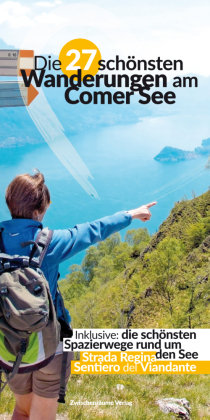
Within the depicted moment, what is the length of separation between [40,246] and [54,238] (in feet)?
0.20

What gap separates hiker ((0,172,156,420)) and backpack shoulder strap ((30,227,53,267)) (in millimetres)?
14

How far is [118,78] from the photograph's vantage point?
306 centimetres

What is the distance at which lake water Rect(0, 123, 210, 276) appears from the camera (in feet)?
13.6

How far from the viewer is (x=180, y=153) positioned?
494 centimetres

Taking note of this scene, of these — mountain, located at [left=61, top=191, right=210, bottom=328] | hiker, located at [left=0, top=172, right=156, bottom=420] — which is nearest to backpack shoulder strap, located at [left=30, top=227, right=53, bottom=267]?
hiker, located at [left=0, top=172, right=156, bottom=420]

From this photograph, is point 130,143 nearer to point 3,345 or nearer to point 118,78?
point 118,78

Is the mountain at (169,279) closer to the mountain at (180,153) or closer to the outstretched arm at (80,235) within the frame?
the mountain at (180,153)

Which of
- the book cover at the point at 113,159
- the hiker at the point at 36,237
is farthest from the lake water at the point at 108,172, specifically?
the hiker at the point at 36,237

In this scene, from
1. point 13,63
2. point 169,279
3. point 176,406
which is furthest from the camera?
point 169,279

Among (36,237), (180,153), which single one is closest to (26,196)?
(36,237)

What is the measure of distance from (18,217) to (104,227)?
0.29 meters

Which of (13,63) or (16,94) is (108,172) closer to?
(16,94)

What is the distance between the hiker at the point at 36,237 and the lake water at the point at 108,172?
7.53ft

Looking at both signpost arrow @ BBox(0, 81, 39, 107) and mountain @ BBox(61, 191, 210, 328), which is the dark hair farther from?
mountain @ BBox(61, 191, 210, 328)
